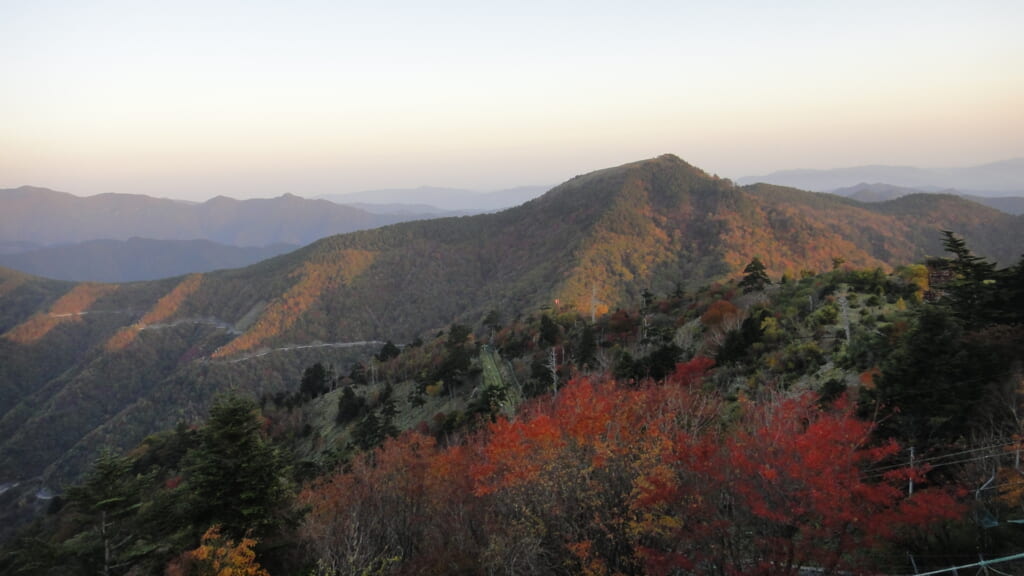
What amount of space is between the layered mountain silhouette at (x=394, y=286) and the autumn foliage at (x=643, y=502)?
227 ft

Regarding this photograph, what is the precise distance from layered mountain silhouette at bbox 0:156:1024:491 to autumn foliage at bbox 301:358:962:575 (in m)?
69.0

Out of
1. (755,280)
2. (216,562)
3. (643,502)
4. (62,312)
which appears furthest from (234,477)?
(62,312)

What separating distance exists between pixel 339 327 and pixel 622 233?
81343mm

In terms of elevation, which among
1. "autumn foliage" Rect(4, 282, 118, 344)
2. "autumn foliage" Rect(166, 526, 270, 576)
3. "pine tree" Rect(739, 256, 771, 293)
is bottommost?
"autumn foliage" Rect(4, 282, 118, 344)

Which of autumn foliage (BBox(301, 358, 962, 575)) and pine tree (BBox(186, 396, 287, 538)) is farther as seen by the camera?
pine tree (BBox(186, 396, 287, 538))

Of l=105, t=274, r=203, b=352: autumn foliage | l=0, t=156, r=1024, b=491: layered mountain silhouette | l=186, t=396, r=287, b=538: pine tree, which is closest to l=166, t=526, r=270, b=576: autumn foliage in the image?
l=186, t=396, r=287, b=538: pine tree

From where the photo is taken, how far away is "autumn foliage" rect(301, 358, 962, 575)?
37.5 ft

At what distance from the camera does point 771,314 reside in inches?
1216

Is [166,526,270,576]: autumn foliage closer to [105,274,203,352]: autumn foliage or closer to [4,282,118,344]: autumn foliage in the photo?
[105,274,203,352]: autumn foliage

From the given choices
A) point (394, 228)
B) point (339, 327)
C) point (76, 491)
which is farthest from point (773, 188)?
point (76, 491)

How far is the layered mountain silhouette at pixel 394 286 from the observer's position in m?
106

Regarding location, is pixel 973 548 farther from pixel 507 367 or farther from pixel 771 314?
pixel 507 367

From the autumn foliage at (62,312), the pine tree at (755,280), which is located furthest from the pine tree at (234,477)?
the autumn foliage at (62,312)

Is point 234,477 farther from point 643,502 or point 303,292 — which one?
point 303,292
